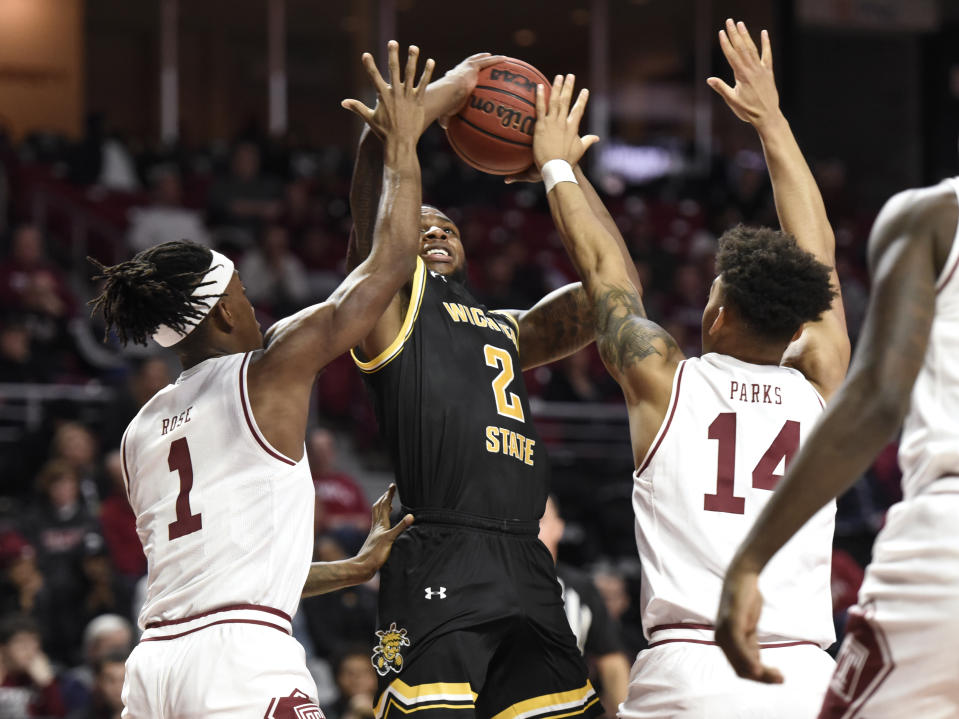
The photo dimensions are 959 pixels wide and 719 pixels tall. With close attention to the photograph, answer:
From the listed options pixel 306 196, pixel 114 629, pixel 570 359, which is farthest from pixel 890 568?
pixel 306 196

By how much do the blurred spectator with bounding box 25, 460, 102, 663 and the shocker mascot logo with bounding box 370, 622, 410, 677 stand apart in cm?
485

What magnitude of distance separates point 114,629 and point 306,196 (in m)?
7.95

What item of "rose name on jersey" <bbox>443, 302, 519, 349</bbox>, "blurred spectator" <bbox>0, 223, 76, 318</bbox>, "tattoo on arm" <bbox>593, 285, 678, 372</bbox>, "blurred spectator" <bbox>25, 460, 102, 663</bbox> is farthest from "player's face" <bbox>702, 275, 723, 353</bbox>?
"blurred spectator" <bbox>0, 223, 76, 318</bbox>

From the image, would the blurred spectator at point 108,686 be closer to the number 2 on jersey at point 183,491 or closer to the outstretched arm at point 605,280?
the number 2 on jersey at point 183,491

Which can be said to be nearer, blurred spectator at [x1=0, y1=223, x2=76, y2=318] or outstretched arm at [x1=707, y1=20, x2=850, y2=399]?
outstretched arm at [x1=707, y1=20, x2=850, y2=399]

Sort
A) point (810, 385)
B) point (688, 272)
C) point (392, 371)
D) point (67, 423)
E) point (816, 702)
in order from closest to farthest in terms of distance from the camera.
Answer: point (816, 702)
point (810, 385)
point (392, 371)
point (67, 423)
point (688, 272)

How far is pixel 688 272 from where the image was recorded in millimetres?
13719

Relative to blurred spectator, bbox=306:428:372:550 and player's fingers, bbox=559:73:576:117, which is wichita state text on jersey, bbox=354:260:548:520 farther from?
blurred spectator, bbox=306:428:372:550

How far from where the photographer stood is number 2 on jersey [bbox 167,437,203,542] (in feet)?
11.9

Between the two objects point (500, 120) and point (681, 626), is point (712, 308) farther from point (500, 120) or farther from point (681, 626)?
point (500, 120)

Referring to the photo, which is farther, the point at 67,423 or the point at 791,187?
the point at 67,423

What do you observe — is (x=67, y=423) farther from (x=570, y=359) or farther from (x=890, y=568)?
(x=890, y=568)

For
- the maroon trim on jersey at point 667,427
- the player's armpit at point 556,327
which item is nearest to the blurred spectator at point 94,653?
the player's armpit at point 556,327

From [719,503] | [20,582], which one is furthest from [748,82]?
[20,582]
